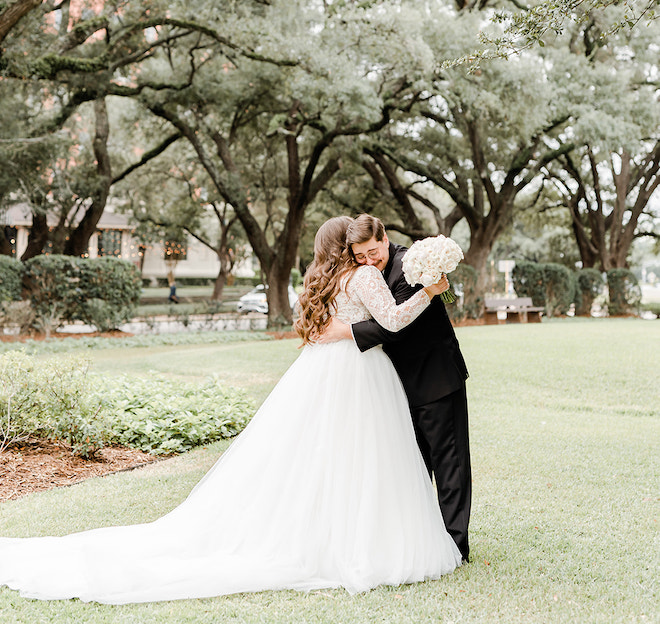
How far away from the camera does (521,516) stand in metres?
4.88

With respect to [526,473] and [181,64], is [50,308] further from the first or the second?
[526,473]

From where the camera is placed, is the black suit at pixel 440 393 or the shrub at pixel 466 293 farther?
the shrub at pixel 466 293

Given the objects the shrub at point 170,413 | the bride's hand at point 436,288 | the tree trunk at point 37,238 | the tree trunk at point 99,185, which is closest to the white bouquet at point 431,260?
the bride's hand at point 436,288

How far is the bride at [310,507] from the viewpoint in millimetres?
3629

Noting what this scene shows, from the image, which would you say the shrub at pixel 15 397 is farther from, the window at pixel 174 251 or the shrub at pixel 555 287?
the window at pixel 174 251

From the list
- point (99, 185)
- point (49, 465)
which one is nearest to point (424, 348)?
point (49, 465)

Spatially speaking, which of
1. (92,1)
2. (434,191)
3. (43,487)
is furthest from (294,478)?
(434,191)

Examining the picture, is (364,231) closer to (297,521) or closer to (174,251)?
(297,521)

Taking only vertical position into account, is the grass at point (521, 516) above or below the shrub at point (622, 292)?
below

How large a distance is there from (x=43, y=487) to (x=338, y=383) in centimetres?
319

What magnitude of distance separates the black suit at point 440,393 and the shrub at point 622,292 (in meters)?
26.6

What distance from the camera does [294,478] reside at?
12.9ft

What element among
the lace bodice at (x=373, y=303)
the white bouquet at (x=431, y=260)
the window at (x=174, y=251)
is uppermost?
the window at (x=174, y=251)

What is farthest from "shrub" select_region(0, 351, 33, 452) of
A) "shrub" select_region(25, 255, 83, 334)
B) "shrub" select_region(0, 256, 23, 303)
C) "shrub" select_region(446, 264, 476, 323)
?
"shrub" select_region(446, 264, 476, 323)
